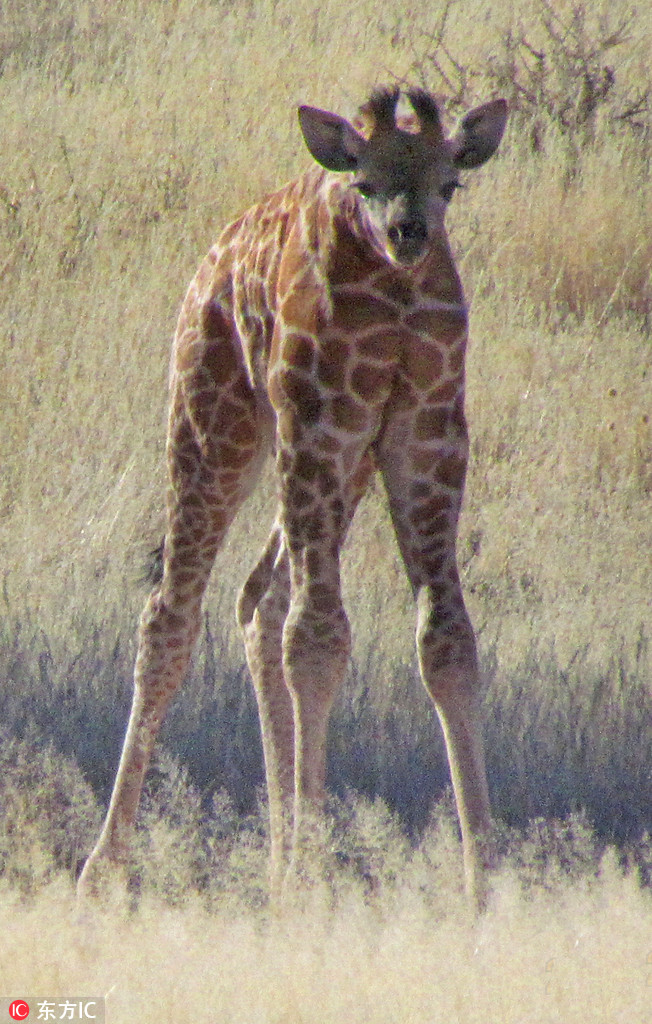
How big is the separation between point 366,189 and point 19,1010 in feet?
6.77

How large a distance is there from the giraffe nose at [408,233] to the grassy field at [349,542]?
3.16ft

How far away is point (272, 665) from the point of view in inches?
194

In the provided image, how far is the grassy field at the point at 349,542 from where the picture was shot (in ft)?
11.4

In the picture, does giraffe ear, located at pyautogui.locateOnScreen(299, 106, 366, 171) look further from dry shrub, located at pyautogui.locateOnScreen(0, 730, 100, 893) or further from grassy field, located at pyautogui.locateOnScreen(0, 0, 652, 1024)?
dry shrub, located at pyautogui.locateOnScreen(0, 730, 100, 893)

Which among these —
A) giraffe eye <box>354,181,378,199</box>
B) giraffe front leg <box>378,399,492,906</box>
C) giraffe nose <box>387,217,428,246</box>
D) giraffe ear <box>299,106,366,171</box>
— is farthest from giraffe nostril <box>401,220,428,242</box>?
giraffe front leg <box>378,399,492,906</box>

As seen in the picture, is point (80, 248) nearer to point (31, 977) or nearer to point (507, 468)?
point (507, 468)

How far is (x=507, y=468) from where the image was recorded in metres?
8.23

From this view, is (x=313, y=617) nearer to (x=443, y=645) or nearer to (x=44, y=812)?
(x=443, y=645)

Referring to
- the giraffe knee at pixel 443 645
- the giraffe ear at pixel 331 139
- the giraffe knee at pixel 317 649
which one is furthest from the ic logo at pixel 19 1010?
the giraffe ear at pixel 331 139

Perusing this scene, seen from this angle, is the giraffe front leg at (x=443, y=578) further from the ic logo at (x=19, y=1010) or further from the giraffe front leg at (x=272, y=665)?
the ic logo at (x=19, y=1010)

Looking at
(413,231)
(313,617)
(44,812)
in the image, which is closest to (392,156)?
(413,231)

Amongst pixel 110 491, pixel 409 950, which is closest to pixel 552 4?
pixel 110 491

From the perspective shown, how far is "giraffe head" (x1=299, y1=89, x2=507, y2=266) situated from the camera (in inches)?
149

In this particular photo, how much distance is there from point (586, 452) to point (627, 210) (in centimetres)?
264
